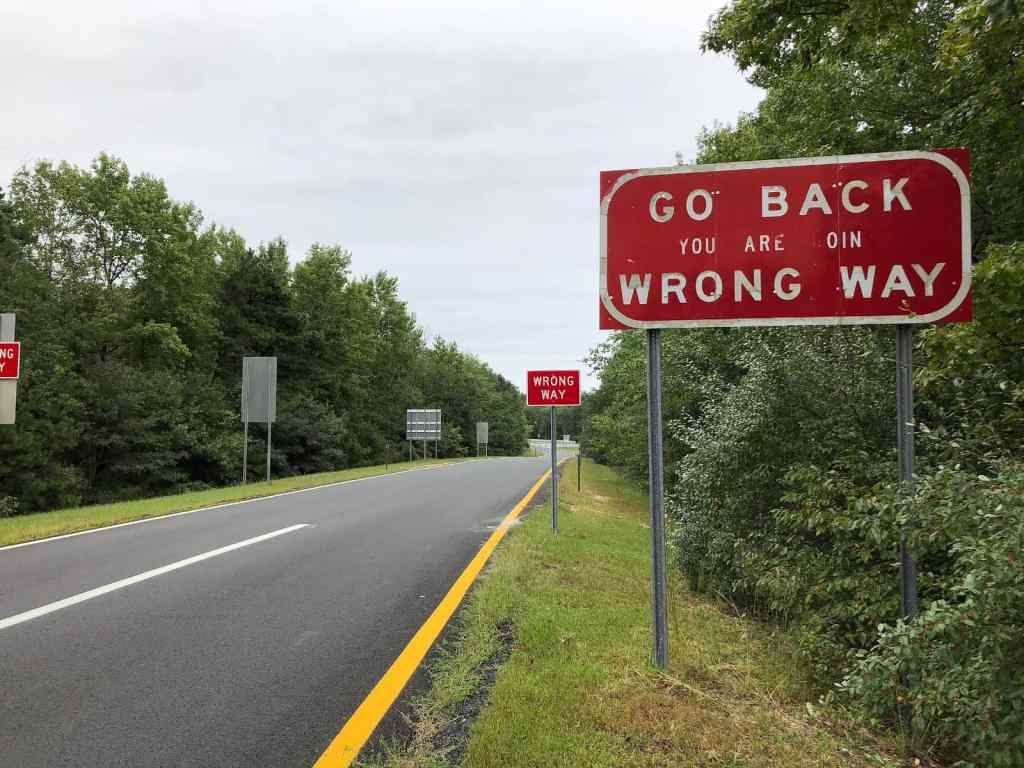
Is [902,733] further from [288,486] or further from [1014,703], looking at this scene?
[288,486]

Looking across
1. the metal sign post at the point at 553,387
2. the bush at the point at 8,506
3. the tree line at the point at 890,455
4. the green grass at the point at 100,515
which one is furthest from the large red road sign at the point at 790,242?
the bush at the point at 8,506

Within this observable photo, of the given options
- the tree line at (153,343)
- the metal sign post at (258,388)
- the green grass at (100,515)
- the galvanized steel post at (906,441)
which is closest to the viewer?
the galvanized steel post at (906,441)

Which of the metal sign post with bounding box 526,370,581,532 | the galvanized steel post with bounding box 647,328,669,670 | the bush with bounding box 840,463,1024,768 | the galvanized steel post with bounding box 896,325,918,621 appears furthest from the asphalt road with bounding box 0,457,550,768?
the galvanized steel post with bounding box 896,325,918,621

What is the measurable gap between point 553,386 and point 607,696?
23.2ft

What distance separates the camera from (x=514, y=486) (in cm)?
1977

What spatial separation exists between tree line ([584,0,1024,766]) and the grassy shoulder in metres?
0.37

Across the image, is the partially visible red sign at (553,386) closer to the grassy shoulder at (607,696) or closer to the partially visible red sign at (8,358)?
the grassy shoulder at (607,696)

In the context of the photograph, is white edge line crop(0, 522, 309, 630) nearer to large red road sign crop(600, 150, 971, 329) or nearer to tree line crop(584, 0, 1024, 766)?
large red road sign crop(600, 150, 971, 329)

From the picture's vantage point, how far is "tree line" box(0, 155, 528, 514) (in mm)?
27688

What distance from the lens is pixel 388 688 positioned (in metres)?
4.08

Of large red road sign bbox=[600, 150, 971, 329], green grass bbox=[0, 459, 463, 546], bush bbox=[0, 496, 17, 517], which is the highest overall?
large red road sign bbox=[600, 150, 971, 329]

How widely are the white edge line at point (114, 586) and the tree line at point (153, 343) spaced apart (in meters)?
20.7

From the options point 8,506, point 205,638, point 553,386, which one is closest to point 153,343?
point 8,506

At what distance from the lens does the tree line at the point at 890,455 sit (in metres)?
2.80
